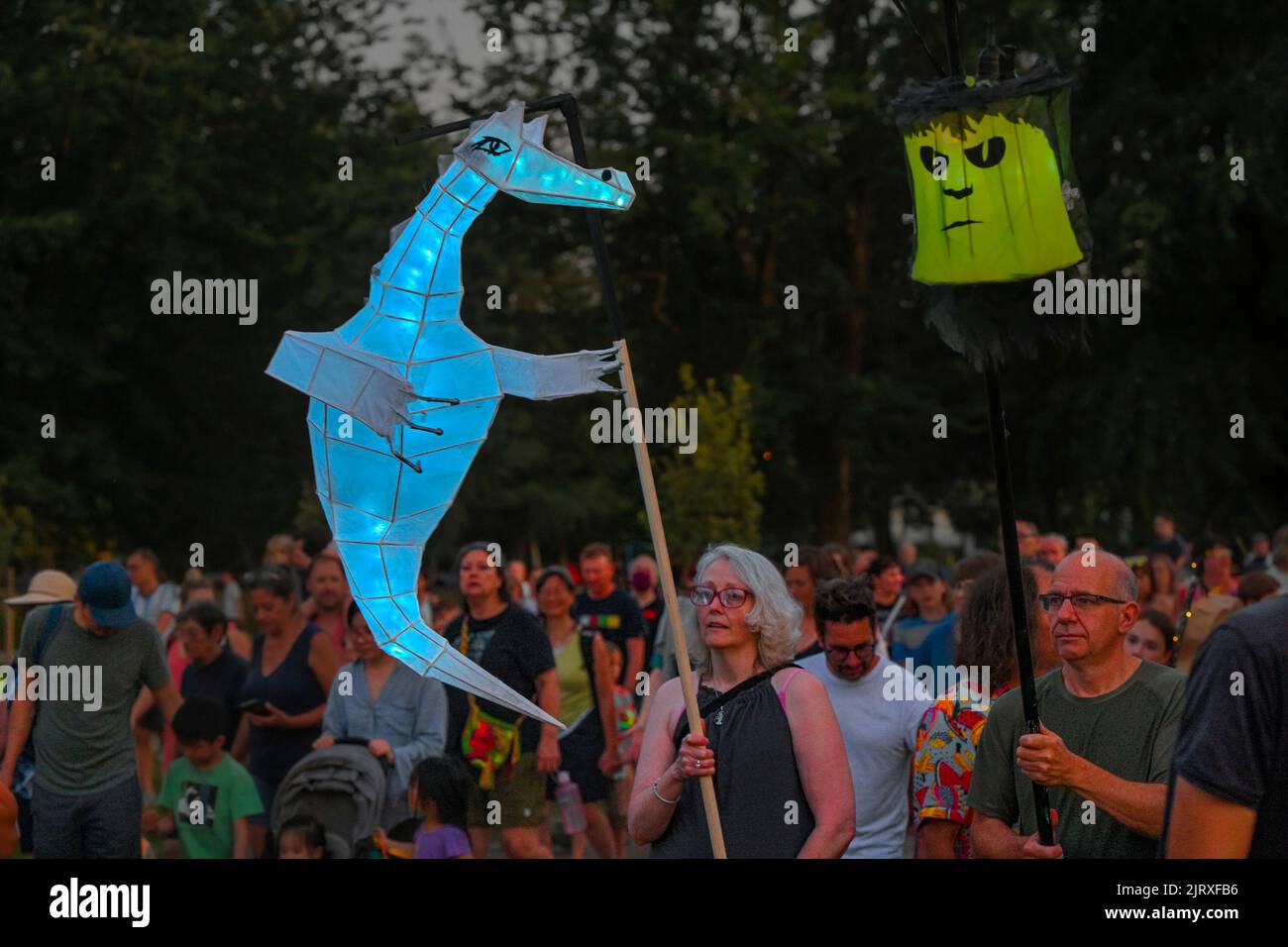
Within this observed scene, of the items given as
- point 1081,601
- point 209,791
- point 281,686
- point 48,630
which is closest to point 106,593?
point 48,630

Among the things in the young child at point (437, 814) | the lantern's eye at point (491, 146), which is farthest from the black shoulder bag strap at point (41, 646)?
the lantern's eye at point (491, 146)

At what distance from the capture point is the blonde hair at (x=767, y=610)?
4883 mm

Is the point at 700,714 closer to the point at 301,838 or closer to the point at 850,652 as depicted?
the point at 850,652

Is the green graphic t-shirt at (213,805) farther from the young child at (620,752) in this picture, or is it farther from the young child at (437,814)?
the young child at (620,752)

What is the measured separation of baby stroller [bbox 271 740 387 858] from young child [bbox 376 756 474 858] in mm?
122

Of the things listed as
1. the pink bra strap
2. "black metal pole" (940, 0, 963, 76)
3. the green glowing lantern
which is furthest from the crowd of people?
"black metal pole" (940, 0, 963, 76)

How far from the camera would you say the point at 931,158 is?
4.02 metres

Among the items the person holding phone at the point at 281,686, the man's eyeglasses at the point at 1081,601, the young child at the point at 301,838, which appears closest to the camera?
the man's eyeglasses at the point at 1081,601

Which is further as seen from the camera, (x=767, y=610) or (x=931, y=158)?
(x=767, y=610)

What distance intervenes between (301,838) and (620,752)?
285cm

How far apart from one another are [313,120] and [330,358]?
2947 centimetres

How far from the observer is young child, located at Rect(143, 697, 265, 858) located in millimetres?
7891

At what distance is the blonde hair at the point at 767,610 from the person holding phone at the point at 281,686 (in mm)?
3955

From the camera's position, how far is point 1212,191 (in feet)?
87.5
